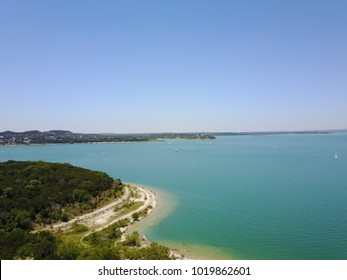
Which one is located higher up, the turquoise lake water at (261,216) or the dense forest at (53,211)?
the dense forest at (53,211)

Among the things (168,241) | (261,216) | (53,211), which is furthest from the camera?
(261,216)

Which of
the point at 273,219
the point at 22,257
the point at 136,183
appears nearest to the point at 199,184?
the point at 136,183

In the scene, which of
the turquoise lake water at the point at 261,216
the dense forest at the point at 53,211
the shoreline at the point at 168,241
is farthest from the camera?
the turquoise lake water at the point at 261,216

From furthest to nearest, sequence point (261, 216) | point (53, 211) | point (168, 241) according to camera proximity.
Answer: point (261, 216) < point (53, 211) < point (168, 241)

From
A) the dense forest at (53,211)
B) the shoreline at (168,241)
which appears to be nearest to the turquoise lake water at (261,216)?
the shoreline at (168,241)

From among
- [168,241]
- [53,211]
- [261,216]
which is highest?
[53,211]

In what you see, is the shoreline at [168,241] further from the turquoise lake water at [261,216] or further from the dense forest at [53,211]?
the dense forest at [53,211]

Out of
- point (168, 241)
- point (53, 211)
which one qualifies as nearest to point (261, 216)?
point (168, 241)

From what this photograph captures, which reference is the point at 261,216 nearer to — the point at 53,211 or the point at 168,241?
the point at 168,241

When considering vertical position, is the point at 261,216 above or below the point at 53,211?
below
